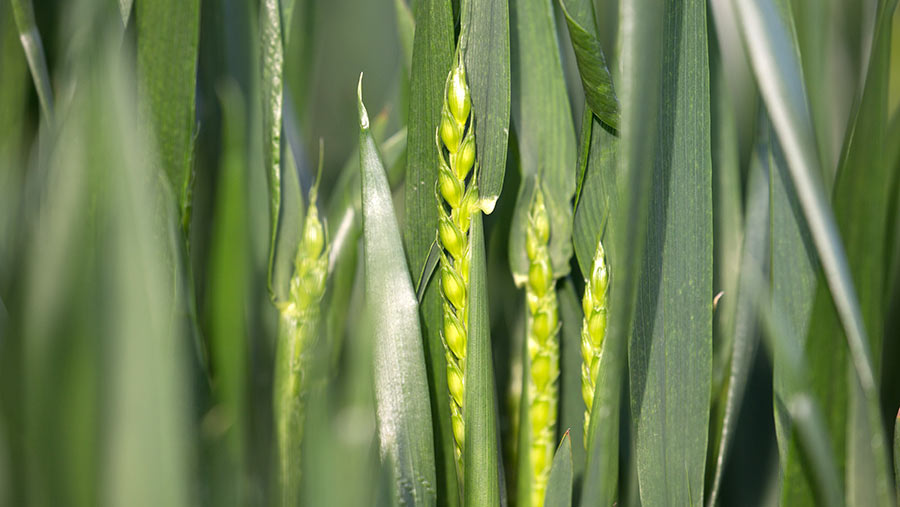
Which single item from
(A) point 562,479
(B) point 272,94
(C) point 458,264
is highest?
(B) point 272,94

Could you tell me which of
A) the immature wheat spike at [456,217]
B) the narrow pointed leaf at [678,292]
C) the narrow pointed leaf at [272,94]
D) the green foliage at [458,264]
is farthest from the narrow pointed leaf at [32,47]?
the narrow pointed leaf at [678,292]

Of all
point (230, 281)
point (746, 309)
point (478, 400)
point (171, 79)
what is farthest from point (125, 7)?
point (746, 309)

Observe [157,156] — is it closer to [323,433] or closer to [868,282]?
[323,433]

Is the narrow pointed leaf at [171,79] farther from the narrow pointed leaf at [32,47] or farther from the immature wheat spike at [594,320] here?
the immature wheat spike at [594,320]

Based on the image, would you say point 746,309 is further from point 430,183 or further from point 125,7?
point 125,7

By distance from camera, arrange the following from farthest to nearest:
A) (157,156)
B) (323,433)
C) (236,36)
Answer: (236,36) < (157,156) < (323,433)

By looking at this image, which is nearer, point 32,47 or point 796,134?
point 796,134

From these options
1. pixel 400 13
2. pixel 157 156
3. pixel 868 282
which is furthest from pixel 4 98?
pixel 868 282
